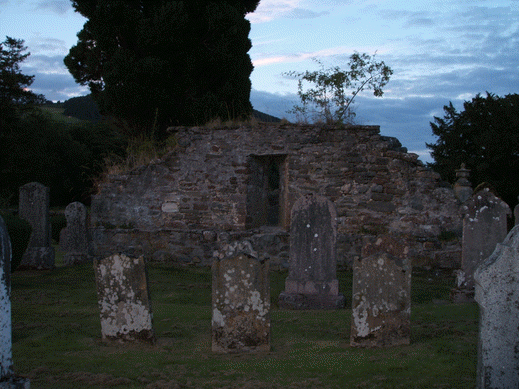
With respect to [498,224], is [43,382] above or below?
below

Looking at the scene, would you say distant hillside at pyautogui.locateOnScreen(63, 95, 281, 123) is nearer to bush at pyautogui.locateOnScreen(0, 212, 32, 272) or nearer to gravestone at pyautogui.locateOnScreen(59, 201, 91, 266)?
gravestone at pyautogui.locateOnScreen(59, 201, 91, 266)

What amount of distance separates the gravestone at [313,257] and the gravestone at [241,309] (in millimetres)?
2603

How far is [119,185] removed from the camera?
11.9 m

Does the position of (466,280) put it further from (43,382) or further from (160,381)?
(43,382)

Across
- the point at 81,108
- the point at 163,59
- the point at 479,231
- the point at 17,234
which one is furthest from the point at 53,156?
the point at 81,108

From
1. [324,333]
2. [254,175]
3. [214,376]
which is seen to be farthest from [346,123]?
[214,376]

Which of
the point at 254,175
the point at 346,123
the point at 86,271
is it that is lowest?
the point at 86,271

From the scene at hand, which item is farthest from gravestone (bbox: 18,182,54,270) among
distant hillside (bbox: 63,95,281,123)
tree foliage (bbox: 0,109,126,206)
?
distant hillside (bbox: 63,95,281,123)

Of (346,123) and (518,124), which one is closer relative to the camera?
(346,123)

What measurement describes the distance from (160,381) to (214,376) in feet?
1.49

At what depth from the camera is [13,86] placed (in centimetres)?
2356

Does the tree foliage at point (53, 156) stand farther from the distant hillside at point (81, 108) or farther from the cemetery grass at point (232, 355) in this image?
the distant hillside at point (81, 108)

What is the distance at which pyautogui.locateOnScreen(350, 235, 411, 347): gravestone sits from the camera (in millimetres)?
4852

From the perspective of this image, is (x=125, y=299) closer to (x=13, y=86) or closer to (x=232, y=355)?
(x=232, y=355)
